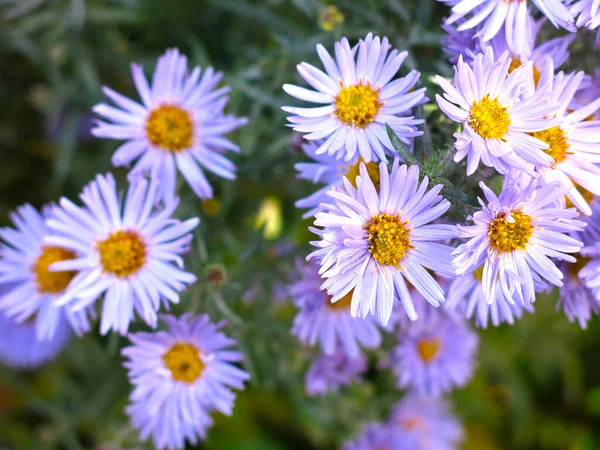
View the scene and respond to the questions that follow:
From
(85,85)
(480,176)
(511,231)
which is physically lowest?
(511,231)

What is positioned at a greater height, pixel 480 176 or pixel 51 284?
pixel 480 176

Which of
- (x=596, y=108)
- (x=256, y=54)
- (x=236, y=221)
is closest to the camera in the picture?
(x=596, y=108)

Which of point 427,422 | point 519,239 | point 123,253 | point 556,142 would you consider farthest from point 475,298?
point 427,422

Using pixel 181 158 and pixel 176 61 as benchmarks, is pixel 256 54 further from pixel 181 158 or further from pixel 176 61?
pixel 181 158

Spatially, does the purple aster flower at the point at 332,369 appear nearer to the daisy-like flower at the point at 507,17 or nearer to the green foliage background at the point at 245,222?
the green foliage background at the point at 245,222

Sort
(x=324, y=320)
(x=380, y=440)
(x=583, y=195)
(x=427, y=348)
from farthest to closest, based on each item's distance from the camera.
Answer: (x=380, y=440)
(x=427, y=348)
(x=324, y=320)
(x=583, y=195)

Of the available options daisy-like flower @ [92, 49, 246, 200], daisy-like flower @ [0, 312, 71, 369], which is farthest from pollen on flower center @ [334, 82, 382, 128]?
daisy-like flower @ [0, 312, 71, 369]

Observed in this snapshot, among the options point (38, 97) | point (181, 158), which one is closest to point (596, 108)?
point (181, 158)

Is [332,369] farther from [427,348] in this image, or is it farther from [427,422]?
[427,422]
